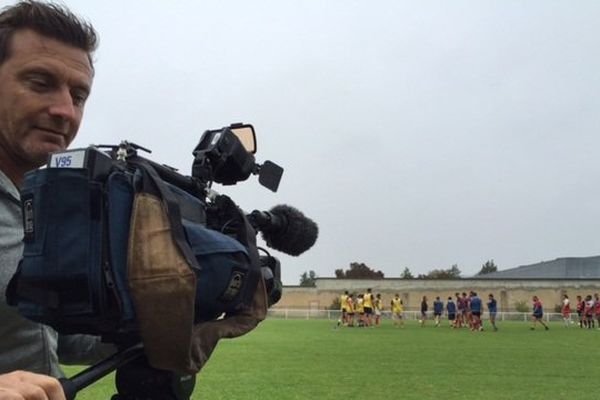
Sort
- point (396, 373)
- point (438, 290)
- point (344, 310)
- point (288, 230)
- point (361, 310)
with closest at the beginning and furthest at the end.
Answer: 1. point (288, 230)
2. point (396, 373)
3. point (361, 310)
4. point (344, 310)
5. point (438, 290)

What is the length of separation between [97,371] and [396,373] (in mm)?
9372

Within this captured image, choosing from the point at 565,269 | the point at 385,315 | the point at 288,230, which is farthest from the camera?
the point at 565,269

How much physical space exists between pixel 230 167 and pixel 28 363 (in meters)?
0.69

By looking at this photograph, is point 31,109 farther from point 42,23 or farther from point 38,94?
point 42,23

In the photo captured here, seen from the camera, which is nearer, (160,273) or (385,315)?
(160,273)

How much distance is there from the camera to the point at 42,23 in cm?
170

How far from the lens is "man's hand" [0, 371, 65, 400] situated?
93 cm

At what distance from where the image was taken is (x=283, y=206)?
6.63 ft

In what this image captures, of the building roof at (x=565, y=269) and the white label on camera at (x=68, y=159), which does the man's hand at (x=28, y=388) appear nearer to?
the white label on camera at (x=68, y=159)

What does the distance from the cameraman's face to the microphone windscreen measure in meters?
0.61

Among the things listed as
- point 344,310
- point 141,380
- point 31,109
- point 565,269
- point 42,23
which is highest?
point 565,269

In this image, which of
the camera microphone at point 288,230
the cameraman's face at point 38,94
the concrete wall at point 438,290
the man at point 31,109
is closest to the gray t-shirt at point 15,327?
the man at point 31,109

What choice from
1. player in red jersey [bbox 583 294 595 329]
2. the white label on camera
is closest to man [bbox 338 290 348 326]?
player in red jersey [bbox 583 294 595 329]

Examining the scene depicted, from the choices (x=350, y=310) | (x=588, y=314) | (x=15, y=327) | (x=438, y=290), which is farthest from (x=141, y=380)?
(x=438, y=290)
